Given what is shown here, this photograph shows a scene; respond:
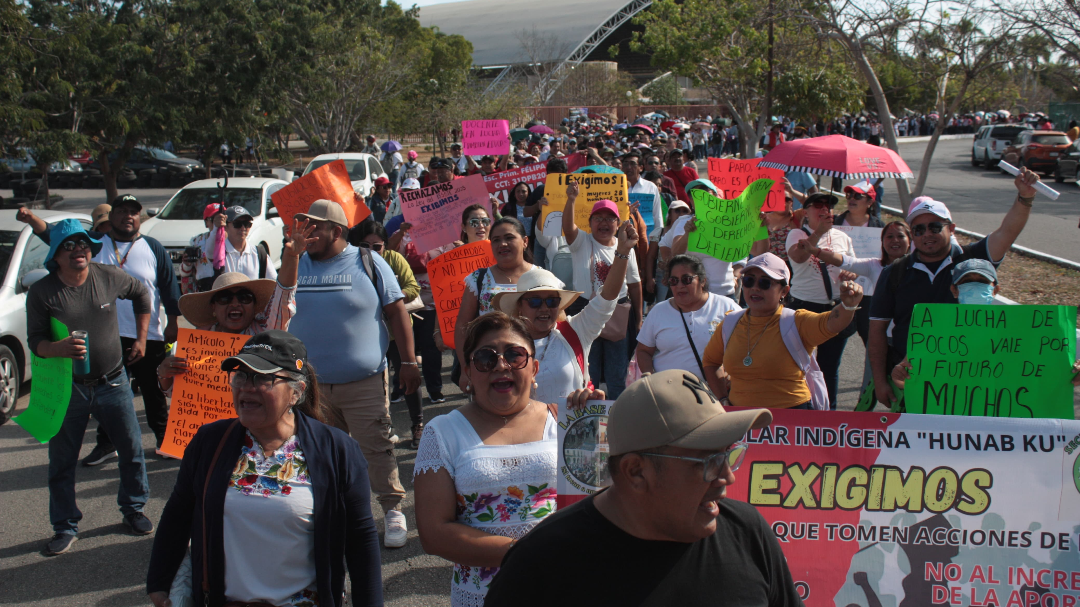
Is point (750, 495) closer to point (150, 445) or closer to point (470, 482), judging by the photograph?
point (470, 482)

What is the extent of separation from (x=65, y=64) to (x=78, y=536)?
49.1 ft

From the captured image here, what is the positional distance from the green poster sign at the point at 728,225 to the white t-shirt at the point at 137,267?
4.10 meters

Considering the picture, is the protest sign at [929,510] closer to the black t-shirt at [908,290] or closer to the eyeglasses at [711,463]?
the black t-shirt at [908,290]

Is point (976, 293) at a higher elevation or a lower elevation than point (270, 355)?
lower

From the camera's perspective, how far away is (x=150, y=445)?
21.6ft

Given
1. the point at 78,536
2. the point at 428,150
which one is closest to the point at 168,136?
the point at 78,536

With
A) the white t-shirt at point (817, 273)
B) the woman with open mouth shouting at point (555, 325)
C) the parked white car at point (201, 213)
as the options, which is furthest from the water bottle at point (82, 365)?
the parked white car at point (201, 213)

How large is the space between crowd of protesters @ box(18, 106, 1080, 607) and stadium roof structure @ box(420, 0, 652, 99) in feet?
232

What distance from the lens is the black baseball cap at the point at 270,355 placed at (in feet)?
9.38

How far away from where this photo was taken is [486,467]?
281 cm

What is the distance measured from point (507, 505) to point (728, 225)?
464cm

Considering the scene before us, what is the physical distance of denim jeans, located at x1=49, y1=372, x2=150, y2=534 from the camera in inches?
188

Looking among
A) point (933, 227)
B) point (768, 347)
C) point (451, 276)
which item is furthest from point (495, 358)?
point (451, 276)

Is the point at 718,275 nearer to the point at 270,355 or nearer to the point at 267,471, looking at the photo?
the point at 270,355
